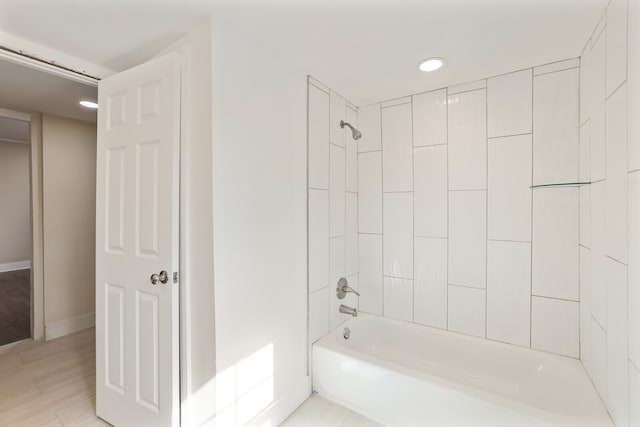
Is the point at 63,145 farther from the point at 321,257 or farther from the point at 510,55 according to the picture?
the point at 510,55

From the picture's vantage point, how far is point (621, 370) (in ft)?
3.89

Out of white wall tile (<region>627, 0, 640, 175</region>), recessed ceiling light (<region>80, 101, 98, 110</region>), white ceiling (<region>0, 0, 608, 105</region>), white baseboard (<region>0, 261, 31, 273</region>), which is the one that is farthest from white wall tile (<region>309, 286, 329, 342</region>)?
white baseboard (<region>0, 261, 31, 273</region>)

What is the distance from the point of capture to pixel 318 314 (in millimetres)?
2117

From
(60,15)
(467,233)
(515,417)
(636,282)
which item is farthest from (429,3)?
(515,417)

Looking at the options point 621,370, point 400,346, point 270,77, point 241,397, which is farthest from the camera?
point 400,346

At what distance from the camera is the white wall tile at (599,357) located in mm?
1390

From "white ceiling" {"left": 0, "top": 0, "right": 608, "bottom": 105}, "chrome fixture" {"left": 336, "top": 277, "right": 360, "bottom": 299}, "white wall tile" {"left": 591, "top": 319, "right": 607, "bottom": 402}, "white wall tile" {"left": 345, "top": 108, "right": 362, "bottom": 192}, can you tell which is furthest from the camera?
"white wall tile" {"left": 345, "top": 108, "right": 362, "bottom": 192}

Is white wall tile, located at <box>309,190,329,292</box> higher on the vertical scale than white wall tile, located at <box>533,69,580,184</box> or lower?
lower

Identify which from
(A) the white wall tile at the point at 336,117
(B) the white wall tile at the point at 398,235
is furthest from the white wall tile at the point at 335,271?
(A) the white wall tile at the point at 336,117

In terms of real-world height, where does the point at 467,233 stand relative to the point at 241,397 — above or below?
above

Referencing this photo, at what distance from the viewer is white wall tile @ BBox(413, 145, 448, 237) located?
2.21 metres

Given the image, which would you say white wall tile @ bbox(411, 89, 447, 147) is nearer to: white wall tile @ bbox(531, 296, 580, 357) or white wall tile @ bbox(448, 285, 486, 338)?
white wall tile @ bbox(448, 285, 486, 338)

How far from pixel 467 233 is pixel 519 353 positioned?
84 cm

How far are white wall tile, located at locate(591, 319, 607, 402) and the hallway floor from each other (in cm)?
452
